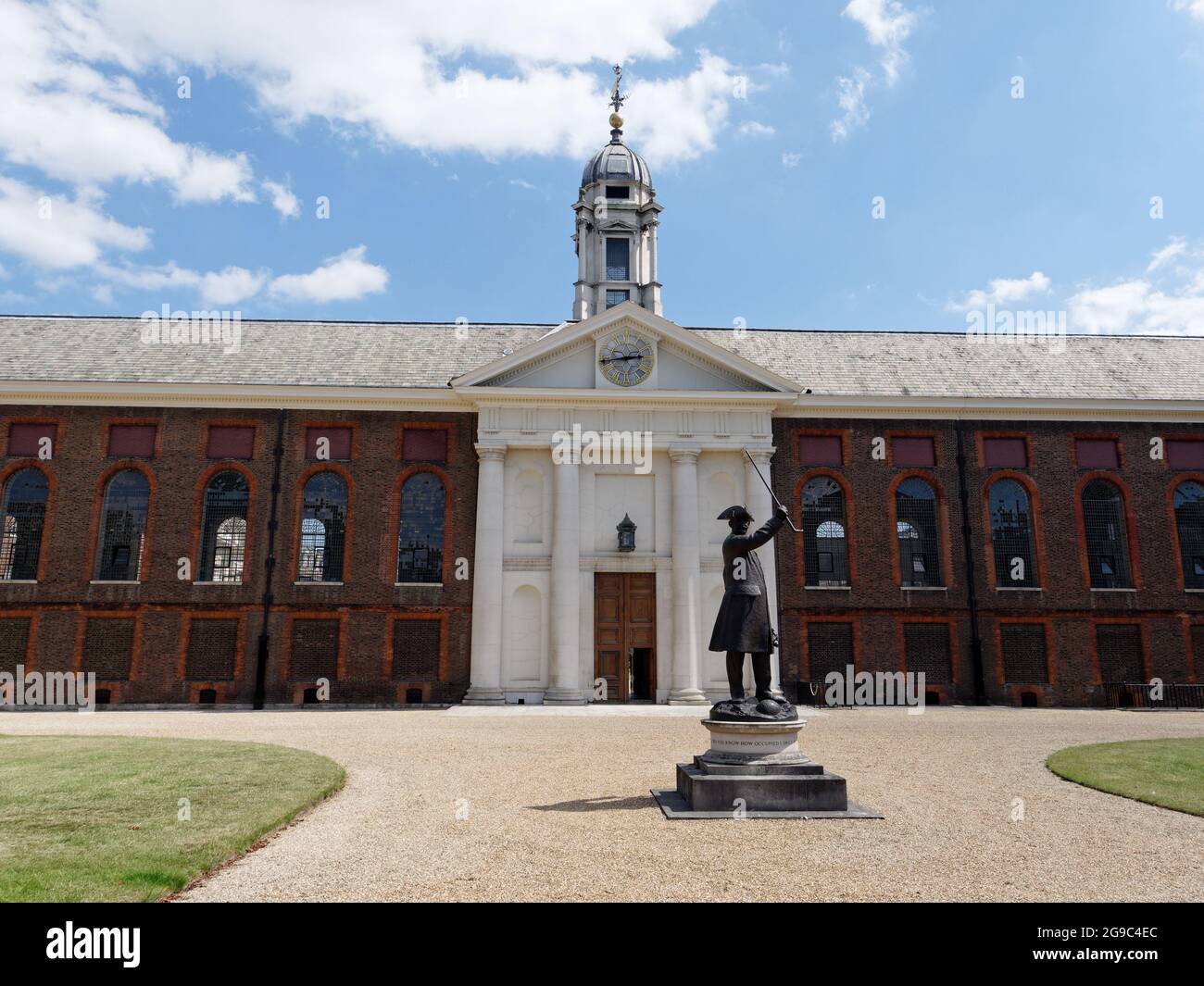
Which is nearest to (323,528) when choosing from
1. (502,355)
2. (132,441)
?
(132,441)

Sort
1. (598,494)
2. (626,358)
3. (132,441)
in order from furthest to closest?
(626,358) < (132,441) < (598,494)

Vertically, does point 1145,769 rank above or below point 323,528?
below

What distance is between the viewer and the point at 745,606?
1072cm

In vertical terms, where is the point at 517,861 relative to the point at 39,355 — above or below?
below

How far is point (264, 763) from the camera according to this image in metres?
12.5

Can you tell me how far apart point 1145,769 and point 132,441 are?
30.0 metres

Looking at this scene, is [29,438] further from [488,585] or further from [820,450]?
[820,450]

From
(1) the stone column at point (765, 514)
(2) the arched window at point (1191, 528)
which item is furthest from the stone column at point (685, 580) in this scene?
(2) the arched window at point (1191, 528)

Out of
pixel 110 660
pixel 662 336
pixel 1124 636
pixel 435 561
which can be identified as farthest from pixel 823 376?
pixel 110 660

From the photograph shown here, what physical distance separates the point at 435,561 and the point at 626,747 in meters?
14.2

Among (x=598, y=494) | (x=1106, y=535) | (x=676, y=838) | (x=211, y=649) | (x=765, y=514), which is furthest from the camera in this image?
(x=1106, y=535)

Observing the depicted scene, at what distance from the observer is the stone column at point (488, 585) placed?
88.0 ft

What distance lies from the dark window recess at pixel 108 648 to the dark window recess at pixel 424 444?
10.6 metres
